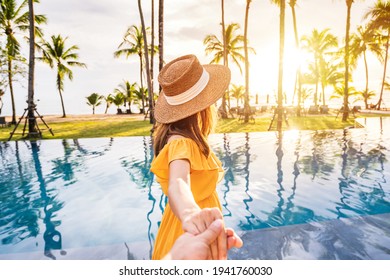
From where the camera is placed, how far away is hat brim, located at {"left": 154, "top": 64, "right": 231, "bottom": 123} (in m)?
1.43

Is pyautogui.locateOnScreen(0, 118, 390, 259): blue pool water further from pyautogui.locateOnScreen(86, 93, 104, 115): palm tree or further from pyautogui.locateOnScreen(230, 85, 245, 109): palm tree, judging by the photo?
pyautogui.locateOnScreen(230, 85, 245, 109): palm tree

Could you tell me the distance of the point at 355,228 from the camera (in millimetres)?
4320

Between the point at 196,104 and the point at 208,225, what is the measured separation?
753mm

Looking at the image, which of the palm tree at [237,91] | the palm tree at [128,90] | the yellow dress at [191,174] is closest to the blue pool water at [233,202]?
the yellow dress at [191,174]

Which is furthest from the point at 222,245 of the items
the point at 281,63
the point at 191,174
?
the point at 281,63

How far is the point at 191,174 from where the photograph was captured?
1.48 m

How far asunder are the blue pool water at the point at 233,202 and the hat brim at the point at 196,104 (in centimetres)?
274

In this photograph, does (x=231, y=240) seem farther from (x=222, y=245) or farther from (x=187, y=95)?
(x=187, y=95)

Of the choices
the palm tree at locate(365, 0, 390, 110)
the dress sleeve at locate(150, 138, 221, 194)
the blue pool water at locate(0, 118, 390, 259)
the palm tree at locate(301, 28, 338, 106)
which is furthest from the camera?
the palm tree at locate(301, 28, 338, 106)

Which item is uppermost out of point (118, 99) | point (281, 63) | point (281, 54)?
point (281, 54)

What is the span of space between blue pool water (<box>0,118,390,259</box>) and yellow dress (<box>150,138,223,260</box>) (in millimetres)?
2298

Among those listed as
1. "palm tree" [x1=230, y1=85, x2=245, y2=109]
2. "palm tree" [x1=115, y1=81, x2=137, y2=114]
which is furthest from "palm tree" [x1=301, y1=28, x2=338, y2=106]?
"palm tree" [x1=115, y1=81, x2=137, y2=114]

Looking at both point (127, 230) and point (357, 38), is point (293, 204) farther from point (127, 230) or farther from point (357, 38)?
point (357, 38)

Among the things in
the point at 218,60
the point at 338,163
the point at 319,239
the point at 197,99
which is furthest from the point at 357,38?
the point at 197,99
